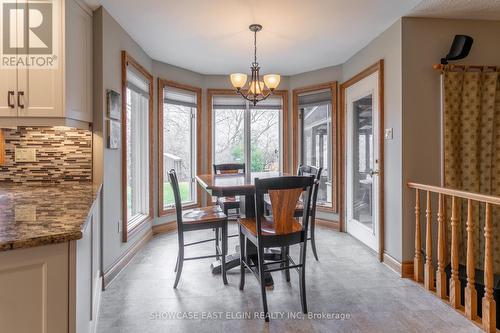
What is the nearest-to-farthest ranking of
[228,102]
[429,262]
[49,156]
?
[49,156]
[429,262]
[228,102]

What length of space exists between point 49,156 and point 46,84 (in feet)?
2.04

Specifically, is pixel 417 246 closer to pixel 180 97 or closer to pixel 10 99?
pixel 10 99

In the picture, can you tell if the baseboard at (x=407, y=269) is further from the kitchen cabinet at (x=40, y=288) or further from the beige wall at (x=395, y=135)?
the kitchen cabinet at (x=40, y=288)

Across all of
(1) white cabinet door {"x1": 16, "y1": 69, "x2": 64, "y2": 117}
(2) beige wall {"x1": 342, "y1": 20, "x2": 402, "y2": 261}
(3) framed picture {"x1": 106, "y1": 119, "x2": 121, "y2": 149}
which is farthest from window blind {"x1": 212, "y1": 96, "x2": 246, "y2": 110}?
(1) white cabinet door {"x1": 16, "y1": 69, "x2": 64, "y2": 117}

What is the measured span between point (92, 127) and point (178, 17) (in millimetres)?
1291

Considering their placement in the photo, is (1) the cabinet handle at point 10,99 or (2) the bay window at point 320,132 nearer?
(1) the cabinet handle at point 10,99

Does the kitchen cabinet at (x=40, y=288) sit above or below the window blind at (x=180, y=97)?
below

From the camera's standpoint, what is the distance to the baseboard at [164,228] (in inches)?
162

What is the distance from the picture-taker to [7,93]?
2.05 m

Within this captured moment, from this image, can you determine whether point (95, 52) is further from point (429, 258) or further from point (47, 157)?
point (429, 258)

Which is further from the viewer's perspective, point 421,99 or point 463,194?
point 421,99

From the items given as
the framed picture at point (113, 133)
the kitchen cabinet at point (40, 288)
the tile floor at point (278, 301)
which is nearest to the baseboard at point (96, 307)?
the tile floor at point (278, 301)

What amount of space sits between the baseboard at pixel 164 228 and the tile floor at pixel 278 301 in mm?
914

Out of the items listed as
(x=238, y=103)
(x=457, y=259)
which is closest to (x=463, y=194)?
(x=457, y=259)
